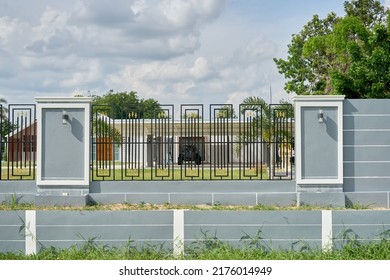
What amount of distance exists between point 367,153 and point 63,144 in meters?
5.99

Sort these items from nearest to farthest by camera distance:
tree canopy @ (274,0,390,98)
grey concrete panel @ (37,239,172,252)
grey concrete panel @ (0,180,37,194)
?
grey concrete panel @ (37,239,172,252) < grey concrete panel @ (0,180,37,194) < tree canopy @ (274,0,390,98)

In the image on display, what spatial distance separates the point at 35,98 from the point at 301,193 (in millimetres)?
5509

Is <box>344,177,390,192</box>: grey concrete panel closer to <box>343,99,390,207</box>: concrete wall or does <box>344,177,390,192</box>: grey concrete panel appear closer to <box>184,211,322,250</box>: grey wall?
<box>343,99,390,207</box>: concrete wall

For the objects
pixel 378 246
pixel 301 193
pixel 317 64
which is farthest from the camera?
pixel 317 64

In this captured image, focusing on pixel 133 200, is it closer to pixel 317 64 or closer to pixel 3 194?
pixel 3 194

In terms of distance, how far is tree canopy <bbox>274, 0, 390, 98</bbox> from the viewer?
55.1 feet

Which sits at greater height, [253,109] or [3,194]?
[253,109]

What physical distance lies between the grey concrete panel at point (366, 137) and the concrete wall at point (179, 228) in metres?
1.99

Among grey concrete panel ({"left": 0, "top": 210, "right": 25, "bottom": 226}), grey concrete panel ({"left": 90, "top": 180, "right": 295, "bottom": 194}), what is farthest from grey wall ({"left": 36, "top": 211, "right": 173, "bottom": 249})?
grey concrete panel ({"left": 90, "top": 180, "right": 295, "bottom": 194})

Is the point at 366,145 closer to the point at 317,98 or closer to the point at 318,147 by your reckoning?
the point at 318,147

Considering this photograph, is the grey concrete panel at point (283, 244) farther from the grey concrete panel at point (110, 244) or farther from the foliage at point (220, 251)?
the grey concrete panel at point (110, 244)

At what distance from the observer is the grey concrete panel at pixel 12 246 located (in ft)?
27.2

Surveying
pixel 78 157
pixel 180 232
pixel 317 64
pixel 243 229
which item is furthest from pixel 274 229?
pixel 317 64
